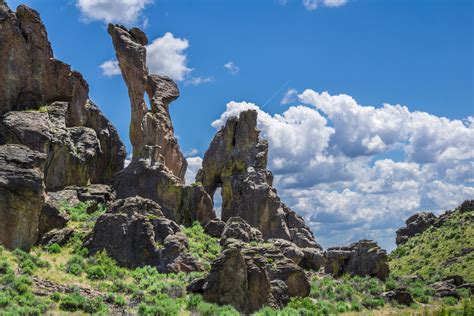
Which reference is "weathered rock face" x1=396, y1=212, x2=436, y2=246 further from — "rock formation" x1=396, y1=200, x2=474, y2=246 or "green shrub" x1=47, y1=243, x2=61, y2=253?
"green shrub" x1=47, y1=243, x2=61, y2=253

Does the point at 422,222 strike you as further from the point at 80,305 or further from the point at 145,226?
the point at 80,305

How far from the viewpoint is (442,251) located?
3123 inches

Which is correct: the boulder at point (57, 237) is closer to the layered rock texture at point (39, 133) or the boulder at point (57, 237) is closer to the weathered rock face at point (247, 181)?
the layered rock texture at point (39, 133)

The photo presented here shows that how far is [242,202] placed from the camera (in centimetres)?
6575

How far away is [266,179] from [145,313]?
4159 cm

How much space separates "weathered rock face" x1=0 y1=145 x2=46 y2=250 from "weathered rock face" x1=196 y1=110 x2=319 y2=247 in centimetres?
3050

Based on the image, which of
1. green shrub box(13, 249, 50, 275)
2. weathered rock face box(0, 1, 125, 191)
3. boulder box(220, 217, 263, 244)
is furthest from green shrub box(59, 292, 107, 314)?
boulder box(220, 217, 263, 244)

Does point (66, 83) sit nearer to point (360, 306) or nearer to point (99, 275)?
point (99, 275)

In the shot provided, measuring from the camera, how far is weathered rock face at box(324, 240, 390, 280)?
54438 mm

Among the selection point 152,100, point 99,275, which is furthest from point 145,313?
point 152,100

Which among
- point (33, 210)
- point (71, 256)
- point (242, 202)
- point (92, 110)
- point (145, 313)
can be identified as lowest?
point (145, 313)

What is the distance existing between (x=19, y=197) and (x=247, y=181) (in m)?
33.5

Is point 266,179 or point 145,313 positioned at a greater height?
point 266,179

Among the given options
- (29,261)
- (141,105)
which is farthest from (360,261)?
(29,261)
